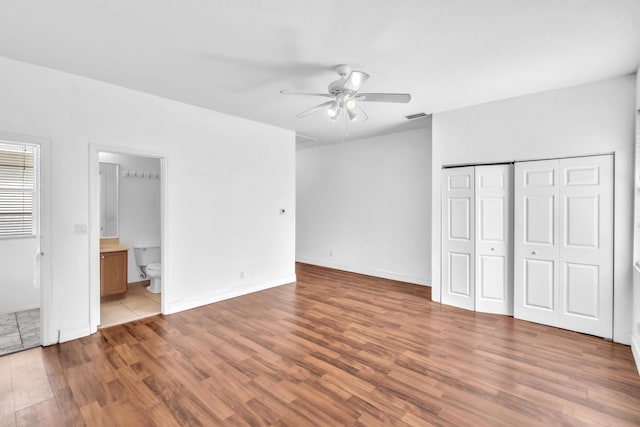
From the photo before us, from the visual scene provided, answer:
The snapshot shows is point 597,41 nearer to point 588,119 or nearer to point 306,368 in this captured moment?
point 588,119

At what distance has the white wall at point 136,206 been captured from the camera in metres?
5.08

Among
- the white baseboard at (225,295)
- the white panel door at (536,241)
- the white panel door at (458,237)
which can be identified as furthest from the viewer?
the white panel door at (458,237)

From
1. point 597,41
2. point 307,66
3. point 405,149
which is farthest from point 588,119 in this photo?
point 307,66

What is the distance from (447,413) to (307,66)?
306 cm

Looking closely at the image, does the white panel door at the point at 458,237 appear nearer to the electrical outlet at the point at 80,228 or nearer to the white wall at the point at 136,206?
the electrical outlet at the point at 80,228

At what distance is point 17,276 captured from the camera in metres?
3.92

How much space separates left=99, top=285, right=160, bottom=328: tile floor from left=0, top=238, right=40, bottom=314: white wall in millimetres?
873

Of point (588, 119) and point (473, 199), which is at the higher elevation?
point (588, 119)

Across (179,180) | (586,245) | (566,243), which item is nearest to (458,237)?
(566,243)

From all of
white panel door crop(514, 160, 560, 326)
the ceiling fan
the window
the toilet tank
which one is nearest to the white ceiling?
the ceiling fan

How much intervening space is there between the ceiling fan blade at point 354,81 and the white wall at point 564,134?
7.19 feet

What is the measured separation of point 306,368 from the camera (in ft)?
8.53

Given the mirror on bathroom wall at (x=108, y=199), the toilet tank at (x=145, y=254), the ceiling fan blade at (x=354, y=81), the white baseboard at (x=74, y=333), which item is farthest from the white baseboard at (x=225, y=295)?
the ceiling fan blade at (x=354, y=81)

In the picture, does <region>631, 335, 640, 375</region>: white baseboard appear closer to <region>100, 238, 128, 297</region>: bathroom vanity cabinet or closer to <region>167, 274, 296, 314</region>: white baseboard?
<region>167, 274, 296, 314</region>: white baseboard
